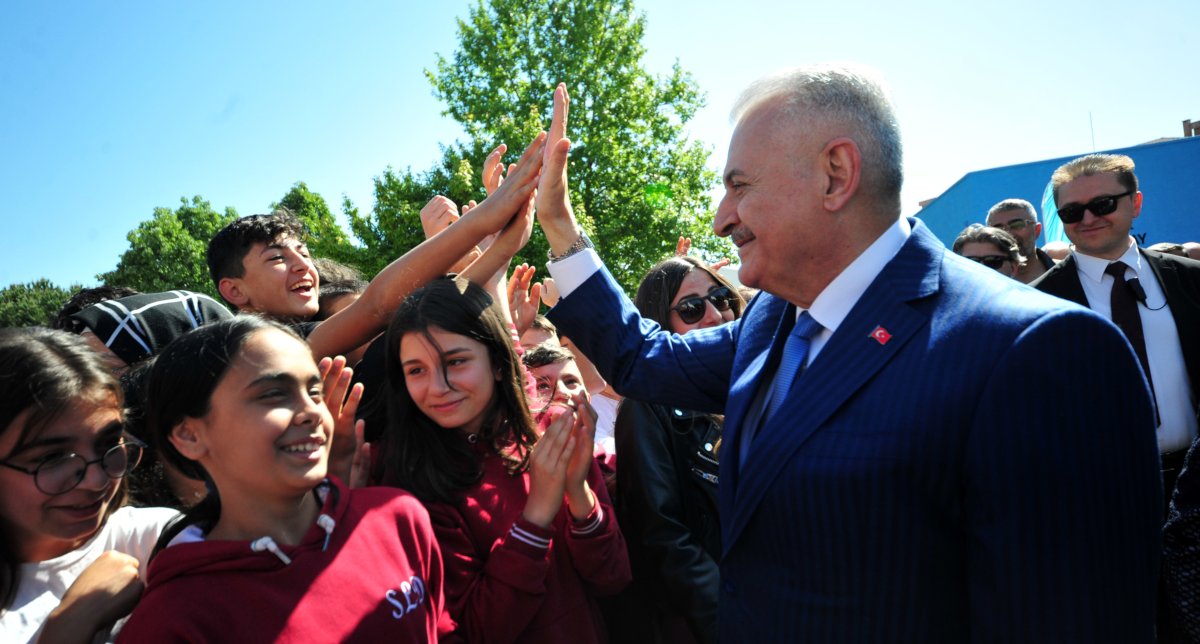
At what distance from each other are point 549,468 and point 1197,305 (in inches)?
136

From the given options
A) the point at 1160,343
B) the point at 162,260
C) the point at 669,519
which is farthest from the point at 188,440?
the point at 162,260

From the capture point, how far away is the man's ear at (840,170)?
1707 millimetres

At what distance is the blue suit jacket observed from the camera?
133cm

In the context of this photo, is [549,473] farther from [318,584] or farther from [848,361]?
[848,361]

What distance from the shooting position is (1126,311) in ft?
12.3

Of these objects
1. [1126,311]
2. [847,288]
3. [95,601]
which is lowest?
[1126,311]

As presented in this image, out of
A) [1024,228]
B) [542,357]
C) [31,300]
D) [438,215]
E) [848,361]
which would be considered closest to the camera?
[848,361]

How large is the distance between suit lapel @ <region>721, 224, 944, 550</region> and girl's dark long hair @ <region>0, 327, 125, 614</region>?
1.79 meters

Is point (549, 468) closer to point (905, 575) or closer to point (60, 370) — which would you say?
point (905, 575)

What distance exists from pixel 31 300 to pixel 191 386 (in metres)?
56.1

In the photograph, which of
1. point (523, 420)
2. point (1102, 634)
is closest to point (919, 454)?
point (1102, 634)

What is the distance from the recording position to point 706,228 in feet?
68.2

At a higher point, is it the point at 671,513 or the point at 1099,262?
the point at 1099,262

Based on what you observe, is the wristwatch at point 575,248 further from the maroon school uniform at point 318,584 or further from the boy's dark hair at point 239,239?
the boy's dark hair at point 239,239
